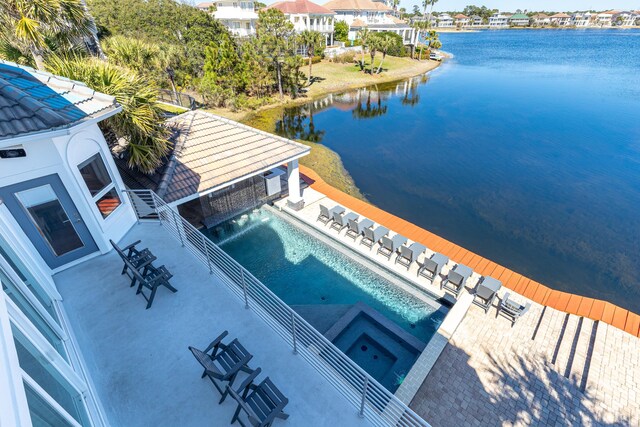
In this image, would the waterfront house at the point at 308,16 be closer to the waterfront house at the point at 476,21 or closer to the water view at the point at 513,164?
the water view at the point at 513,164

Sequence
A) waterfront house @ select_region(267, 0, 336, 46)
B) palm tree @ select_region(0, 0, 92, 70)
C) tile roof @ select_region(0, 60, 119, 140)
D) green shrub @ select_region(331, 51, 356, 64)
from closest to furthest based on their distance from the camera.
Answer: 1. tile roof @ select_region(0, 60, 119, 140)
2. palm tree @ select_region(0, 0, 92, 70)
3. green shrub @ select_region(331, 51, 356, 64)
4. waterfront house @ select_region(267, 0, 336, 46)

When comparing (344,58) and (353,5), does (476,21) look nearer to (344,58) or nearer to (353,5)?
(353,5)

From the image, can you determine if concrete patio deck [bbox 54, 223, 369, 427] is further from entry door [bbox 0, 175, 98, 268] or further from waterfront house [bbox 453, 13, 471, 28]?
waterfront house [bbox 453, 13, 471, 28]

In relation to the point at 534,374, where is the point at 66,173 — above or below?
above

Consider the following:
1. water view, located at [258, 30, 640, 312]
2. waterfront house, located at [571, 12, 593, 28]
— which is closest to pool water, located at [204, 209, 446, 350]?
water view, located at [258, 30, 640, 312]

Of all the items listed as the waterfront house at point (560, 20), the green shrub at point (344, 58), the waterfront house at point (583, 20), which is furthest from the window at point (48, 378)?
the waterfront house at point (583, 20)

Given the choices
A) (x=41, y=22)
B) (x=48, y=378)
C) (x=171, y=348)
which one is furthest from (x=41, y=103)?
(x=41, y=22)
